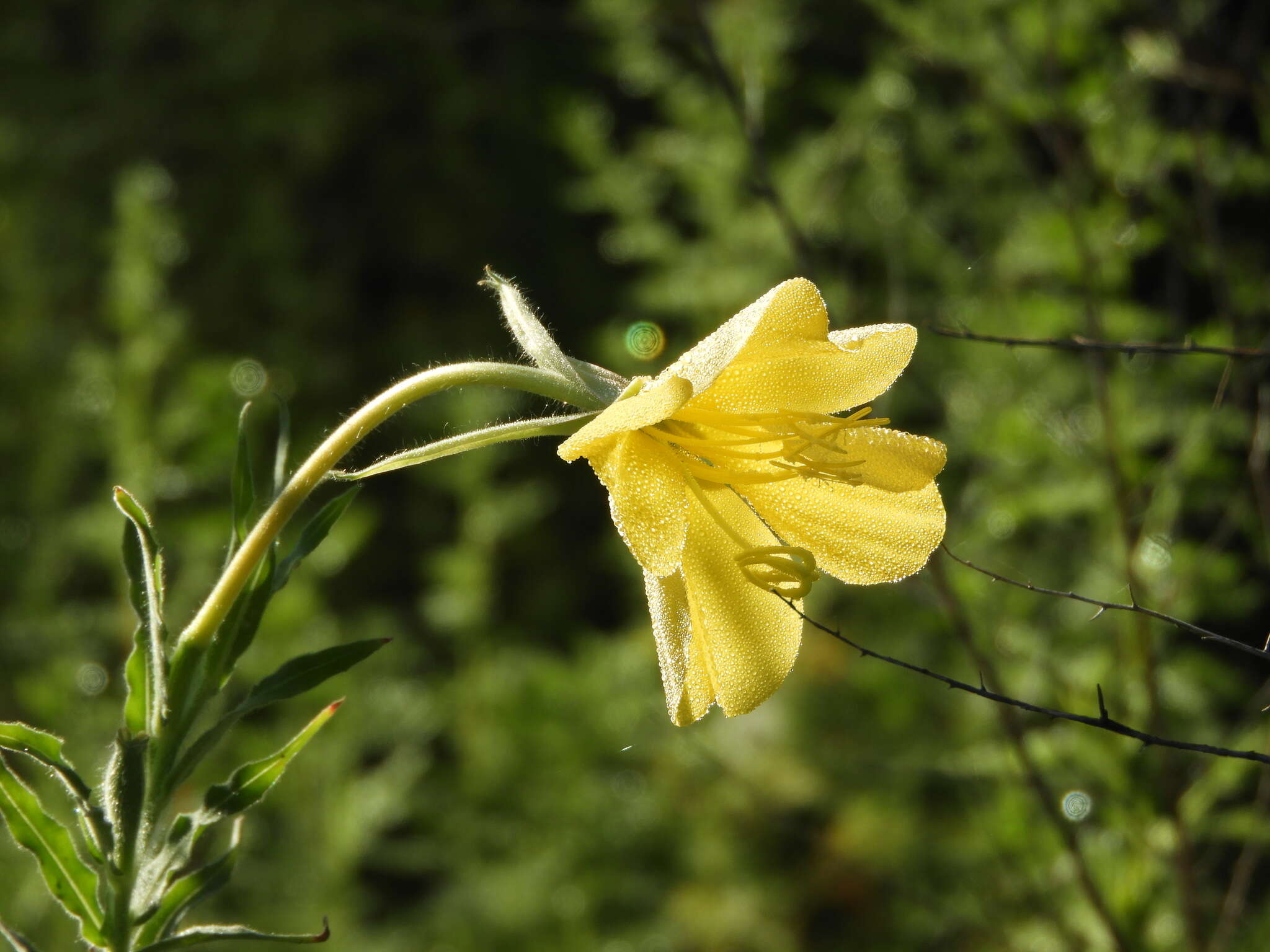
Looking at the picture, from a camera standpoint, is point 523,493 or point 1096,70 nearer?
point 1096,70

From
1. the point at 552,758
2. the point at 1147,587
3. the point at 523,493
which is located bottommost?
the point at 552,758

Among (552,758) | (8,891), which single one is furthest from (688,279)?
(8,891)

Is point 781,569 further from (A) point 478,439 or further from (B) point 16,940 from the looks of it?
(B) point 16,940

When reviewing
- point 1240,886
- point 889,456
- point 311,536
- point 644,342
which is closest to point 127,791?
point 311,536

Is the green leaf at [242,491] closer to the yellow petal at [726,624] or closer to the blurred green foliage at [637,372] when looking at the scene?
the yellow petal at [726,624]

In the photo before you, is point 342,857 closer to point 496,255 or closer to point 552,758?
point 552,758

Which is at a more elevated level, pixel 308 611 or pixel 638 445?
pixel 638 445

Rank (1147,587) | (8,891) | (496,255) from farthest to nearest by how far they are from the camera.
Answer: (496,255) < (8,891) < (1147,587)
